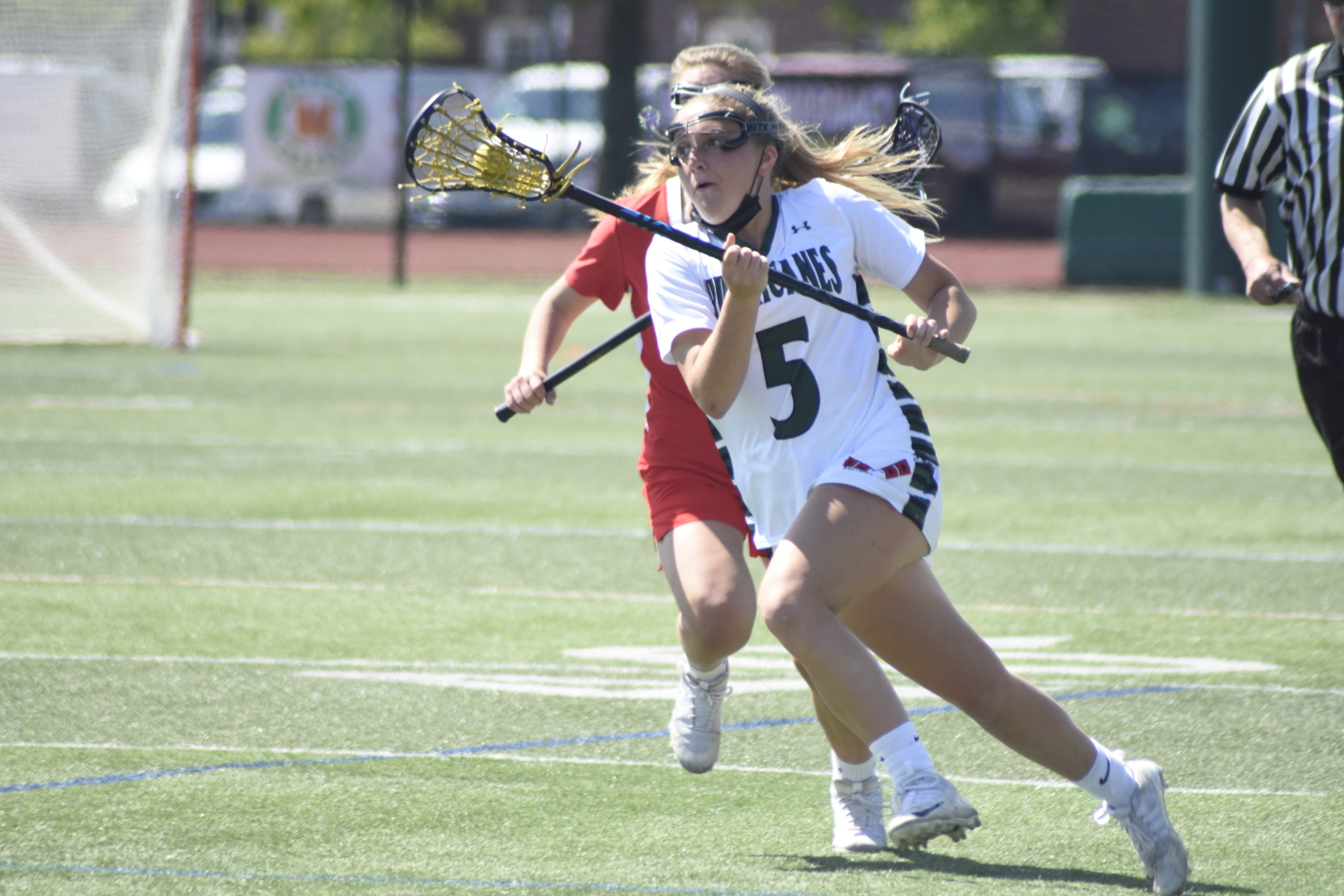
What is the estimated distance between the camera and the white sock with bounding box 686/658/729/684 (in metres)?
4.80

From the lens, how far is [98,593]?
746 centimetres

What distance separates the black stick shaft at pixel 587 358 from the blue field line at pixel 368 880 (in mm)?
1187

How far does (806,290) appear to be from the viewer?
163 inches

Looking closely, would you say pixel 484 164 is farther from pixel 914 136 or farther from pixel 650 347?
pixel 914 136

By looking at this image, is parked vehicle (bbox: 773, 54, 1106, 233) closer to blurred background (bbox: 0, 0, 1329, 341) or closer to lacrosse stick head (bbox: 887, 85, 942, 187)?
blurred background (bbox: 0, 0, 1329, 341)

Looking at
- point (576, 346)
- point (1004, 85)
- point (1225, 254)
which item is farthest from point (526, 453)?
point (1004, 85)

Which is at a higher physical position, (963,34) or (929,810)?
(963,34)

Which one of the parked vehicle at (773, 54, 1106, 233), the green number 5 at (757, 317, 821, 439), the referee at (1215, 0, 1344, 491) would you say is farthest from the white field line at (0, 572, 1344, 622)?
the parked vehicle at (773, 54, 1106, 233)

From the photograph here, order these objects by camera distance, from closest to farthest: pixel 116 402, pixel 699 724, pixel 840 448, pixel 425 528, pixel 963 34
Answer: pixel 840 448 → pixel 699 724 → pixel 425 528 → pixel 116 402 → pixel 963 34

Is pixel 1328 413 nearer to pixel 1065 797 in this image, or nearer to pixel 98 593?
pixel 1065 797

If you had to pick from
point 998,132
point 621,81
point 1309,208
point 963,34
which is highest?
point 963,34

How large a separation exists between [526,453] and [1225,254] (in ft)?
51.2

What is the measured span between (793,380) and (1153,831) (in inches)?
48.4

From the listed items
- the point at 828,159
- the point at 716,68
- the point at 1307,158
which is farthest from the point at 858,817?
the point at 1307,158
